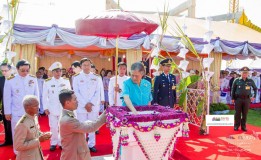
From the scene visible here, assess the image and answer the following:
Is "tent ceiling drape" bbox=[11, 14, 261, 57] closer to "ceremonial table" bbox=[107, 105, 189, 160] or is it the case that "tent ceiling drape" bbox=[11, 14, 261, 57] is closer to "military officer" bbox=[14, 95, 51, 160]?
"ceremonial table" bbox=[107, 105, 189, 160]

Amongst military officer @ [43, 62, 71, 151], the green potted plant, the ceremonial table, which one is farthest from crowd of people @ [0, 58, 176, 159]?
the green potted plant

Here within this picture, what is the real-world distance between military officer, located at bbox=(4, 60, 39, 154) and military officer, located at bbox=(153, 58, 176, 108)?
7.81ft

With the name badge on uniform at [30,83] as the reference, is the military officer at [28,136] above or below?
below

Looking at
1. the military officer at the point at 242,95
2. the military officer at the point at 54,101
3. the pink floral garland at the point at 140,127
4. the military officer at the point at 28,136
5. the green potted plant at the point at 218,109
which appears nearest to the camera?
the military officer at the point at 28,136

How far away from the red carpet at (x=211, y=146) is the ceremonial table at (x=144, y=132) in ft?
4.90

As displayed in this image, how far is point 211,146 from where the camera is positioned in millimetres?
4922

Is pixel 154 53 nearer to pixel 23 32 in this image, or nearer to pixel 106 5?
pixel 23 32

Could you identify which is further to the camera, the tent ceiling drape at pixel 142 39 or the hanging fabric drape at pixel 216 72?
the hanging fabric drape at pixel 216 72

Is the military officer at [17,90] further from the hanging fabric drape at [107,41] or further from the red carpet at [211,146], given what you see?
the hanging fabric drape at [107,41]

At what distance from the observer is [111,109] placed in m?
2.92

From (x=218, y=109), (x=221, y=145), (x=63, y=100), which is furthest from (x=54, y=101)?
(x=218, y=109)

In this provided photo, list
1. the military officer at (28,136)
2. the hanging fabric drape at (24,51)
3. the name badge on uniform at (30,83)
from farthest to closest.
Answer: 1. the hanging fabric drape at (24,51)
2. the name badge on uniform at (30,83)
3. the military officer at (28,136)

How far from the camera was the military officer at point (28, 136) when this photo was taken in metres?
2.27

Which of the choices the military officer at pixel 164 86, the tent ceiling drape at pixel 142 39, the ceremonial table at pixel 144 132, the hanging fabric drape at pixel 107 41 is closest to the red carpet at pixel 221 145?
the military officer at pixel 164 86
